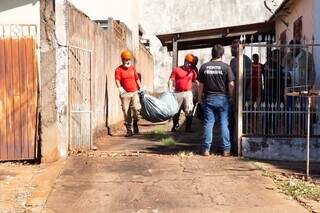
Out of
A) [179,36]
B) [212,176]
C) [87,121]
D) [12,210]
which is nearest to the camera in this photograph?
[12,210]

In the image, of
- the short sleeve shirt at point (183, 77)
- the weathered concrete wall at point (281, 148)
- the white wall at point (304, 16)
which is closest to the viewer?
the weathered concrete wall at point (281, 148)

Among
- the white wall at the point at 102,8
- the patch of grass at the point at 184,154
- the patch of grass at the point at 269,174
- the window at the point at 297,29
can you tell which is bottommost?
the patch of grass at the point at 269,174

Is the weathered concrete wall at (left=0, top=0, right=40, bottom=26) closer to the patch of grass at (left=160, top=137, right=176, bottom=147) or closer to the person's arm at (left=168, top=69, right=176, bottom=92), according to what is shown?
the person's arm at (left=168, top=69, right=176, bottom=92)

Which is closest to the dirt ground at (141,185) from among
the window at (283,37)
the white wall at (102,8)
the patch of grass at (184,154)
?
the patch of grass at (184,154)

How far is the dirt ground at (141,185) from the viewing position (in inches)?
253

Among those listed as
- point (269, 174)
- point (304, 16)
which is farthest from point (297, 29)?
point (269, 174)

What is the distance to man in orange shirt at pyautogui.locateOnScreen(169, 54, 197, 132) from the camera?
43.2ft

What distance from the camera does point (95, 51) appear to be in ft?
38.0

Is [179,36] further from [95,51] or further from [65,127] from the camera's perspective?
[65,127]

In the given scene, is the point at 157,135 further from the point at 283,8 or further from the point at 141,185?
the point at 283,8

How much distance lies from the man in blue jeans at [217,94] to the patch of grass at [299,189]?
1986mm

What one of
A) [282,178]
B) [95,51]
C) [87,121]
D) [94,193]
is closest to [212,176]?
[282,178]

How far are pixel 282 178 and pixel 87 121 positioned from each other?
371cm

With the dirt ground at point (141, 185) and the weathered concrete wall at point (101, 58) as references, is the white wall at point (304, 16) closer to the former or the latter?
the dirt ground at point (141, 185)
